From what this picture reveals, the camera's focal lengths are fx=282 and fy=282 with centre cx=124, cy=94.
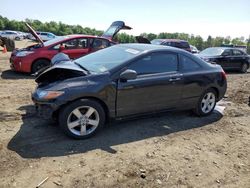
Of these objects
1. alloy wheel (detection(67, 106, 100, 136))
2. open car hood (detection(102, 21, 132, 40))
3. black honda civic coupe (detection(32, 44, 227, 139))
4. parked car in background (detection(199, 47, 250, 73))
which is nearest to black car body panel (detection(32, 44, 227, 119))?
black honda civic coupe (detection(32, 44, 227, 139))

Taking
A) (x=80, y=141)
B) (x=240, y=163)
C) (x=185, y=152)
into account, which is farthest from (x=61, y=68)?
(x=240, y=163)

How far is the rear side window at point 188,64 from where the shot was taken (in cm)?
566

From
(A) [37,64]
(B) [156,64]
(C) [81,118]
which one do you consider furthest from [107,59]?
(A) [37,64]

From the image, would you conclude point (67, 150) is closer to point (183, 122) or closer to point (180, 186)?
point (180, 186)

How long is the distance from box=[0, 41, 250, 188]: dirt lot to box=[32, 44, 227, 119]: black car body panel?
464 mm

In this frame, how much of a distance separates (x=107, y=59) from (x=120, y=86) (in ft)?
2.66

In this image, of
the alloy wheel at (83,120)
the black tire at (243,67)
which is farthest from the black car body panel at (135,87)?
the black tire at (243,67)

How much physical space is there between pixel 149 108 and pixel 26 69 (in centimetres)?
606

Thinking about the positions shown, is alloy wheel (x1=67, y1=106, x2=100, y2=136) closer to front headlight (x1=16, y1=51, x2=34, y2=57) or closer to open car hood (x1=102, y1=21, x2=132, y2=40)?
front headlight (x1=16, y1=51, x2=34, y2=57)

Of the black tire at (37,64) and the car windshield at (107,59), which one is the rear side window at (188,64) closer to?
the car windshield at (107,59)

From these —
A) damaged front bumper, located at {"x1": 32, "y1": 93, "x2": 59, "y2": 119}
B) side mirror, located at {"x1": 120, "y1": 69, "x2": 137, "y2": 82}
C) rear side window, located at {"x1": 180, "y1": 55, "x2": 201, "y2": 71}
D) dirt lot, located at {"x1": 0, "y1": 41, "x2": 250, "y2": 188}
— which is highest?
rear side window, located at {"x1": 180, "y1": 55, "x2": 201, "y2": 71}

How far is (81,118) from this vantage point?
4.58 meters

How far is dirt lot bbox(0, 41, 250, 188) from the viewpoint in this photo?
143 inches

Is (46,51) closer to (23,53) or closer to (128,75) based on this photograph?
(23,53)
